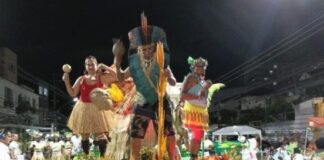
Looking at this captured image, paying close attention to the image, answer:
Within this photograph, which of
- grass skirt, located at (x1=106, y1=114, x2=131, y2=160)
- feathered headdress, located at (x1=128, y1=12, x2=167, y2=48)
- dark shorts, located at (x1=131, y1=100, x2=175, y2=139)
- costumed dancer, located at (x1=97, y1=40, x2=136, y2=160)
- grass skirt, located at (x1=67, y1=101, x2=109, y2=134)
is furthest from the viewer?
grass skirt, located at (x1=67, y1=101, x2=109, y2=134)

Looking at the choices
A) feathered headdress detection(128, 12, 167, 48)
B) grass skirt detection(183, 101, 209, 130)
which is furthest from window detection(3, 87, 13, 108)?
feathered headdress detection(128, 12, 167, 48)

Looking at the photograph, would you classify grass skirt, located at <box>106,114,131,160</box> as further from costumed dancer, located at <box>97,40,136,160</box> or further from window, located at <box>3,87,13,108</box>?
window, located at <box>3,87,13,108</box>

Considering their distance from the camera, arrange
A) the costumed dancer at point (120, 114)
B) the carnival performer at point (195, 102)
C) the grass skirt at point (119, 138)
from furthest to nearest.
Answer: the carnival performer at point (195, 102)
the grass skirt at point (119, 138)
the costumed dancer at point (120, 114)

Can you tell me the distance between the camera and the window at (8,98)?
34944 mm

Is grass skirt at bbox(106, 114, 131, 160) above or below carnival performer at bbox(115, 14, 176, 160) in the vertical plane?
below

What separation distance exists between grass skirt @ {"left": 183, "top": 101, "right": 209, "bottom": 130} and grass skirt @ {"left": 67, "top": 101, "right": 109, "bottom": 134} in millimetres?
1160

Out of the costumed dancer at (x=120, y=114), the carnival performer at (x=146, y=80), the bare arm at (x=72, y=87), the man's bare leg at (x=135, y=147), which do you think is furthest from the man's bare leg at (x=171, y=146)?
the bare arm at (x=72, y=87)

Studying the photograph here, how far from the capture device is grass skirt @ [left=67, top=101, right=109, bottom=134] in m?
6.54

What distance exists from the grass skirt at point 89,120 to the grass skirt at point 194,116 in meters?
1.16

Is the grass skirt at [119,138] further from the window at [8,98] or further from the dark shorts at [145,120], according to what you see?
the window at [8,98]

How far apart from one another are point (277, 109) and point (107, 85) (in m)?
24.0

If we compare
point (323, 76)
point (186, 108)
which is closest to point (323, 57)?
point (323, 76)

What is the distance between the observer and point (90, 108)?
21.6 feet

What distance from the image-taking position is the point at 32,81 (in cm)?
4459
